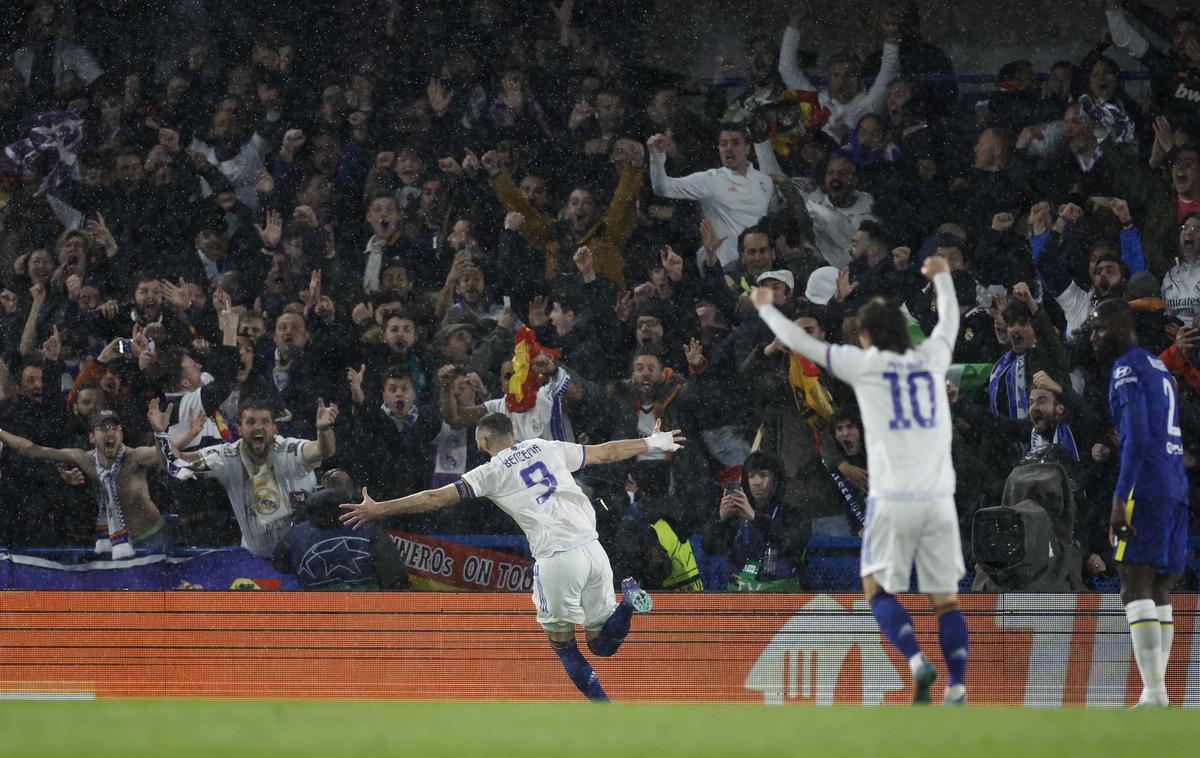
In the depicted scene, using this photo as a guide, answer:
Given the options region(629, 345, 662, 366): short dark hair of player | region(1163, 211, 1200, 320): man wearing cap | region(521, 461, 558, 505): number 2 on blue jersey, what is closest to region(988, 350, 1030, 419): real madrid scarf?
region(1163, 211, 1200, 320): man wearing cap

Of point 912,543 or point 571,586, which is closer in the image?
point 912,543

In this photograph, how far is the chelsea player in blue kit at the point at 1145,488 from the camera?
8391mm

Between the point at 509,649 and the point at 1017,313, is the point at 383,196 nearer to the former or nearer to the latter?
the point at 509,649

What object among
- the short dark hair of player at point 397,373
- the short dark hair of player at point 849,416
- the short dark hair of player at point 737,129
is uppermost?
the short dark hair of player at point 737,129

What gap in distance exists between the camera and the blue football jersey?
332 inches

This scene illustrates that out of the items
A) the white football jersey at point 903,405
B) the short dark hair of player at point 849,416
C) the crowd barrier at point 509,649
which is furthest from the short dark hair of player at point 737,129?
the white football jersey at point 903,405

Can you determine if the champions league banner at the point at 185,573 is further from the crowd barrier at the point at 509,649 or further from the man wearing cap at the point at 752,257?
the man wearing cap at the point at 752,257

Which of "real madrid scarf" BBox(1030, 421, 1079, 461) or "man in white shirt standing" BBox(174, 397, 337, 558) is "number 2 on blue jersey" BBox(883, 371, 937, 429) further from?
"man in white shirt standing" BBox(174, 397, 337, 558)

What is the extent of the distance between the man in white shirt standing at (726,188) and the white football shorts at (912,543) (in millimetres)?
6083

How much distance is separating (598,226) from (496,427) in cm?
366

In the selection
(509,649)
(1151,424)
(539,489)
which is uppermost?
(1151,424)

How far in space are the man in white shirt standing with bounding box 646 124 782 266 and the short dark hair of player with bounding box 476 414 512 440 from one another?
141 inches

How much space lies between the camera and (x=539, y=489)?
10094 mm

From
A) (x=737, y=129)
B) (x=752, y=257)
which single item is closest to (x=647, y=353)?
(x=752, y=257)
